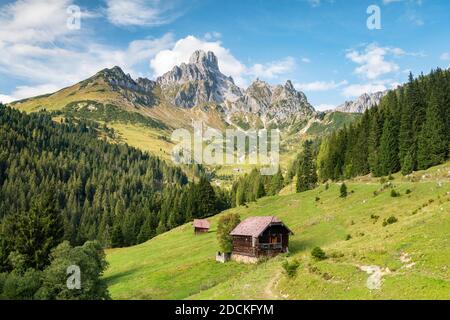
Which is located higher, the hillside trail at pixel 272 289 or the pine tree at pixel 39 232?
the pine tree at pixel 39 232

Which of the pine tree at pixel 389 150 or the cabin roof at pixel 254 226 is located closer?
the cabin roof at pixel 254 226

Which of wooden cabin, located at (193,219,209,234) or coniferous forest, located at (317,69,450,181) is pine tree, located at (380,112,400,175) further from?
wooden cabin, located at (193,219,209,234)

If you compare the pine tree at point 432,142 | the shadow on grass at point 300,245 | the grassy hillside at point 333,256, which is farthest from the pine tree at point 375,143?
the shadow on grass at point 300,245

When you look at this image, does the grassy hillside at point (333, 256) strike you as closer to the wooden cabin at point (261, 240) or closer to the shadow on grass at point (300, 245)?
the shadow on grass at point (300, 245)

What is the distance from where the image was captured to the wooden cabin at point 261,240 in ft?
204

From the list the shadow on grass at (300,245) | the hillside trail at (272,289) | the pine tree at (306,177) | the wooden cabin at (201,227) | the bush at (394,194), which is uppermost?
the pine tree at (306,177)

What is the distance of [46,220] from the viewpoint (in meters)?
67.4

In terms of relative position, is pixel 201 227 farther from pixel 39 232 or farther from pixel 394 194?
pixel 394 194

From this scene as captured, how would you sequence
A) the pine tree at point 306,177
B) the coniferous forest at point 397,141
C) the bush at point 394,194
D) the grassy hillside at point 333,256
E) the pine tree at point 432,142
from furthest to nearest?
1. the pine tree at point 306,177
2. the coniferous forest at point 397,141
3. the pine tree at point 432,142
4. the bush at point 394,194
5. the grassy hillside at point 333,256

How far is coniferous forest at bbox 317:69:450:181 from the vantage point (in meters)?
89.6

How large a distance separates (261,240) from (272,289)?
83.1 ft

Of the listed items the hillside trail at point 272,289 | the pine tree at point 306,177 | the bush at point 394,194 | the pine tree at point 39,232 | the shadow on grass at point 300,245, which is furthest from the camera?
the pine tree at point 306,177

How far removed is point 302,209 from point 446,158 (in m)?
35.0

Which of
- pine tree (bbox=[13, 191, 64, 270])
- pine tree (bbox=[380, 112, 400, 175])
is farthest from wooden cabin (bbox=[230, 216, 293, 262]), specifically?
pine tree (bbox=[380, 112, 400, 175])
